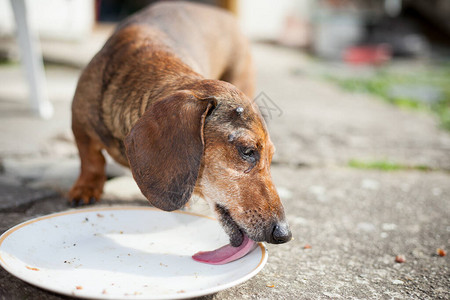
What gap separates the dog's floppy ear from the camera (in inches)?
77.4

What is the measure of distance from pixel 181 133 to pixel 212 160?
0.19 metres

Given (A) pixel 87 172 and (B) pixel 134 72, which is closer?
(B) pixel 134 72

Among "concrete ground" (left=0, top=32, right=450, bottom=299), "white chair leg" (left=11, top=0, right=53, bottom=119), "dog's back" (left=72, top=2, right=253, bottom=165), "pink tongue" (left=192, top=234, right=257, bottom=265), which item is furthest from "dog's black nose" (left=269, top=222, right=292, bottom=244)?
"white chair leg" (left=11, top=0, right=53, bottom=119)

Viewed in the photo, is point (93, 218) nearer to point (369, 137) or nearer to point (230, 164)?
point (230, 164)

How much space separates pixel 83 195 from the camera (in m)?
2.79

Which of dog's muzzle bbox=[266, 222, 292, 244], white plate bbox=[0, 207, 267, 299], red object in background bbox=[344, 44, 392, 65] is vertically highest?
dog's muzzle bbox=[266, 222, 292, 244]

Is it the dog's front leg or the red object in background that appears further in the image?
the red object in background

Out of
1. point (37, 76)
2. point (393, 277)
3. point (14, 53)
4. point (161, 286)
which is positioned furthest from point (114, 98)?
point (14, 53)

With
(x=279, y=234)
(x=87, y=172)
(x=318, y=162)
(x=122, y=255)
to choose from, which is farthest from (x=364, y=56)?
(x=122, y=255)

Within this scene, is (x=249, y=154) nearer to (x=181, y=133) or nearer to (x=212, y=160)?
(x=212, y=160)

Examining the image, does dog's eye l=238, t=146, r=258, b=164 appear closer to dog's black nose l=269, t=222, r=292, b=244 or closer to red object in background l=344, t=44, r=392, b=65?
dog's black nose l=269, t=222, r=292, b=244

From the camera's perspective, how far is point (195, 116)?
79.1 inches

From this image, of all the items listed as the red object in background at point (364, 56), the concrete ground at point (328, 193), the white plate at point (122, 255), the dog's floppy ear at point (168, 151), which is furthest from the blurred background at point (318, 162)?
the red object in background at point (364, 56)

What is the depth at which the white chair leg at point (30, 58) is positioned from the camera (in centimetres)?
409
